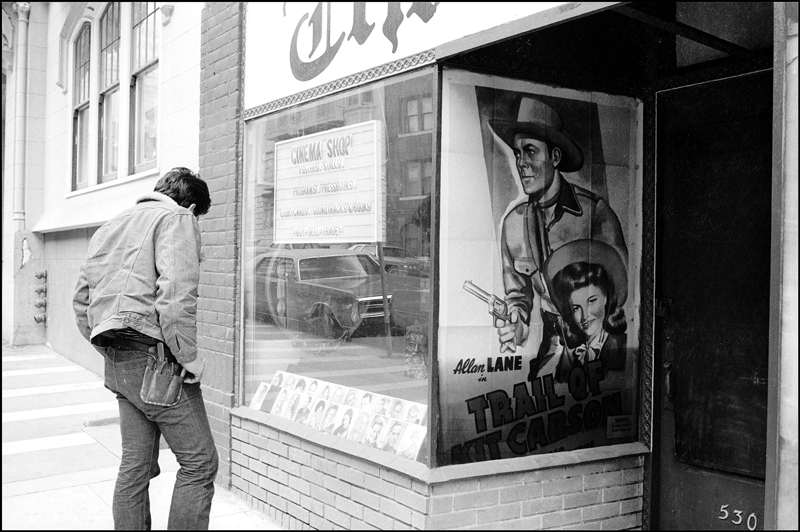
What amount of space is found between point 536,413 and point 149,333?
197 cm

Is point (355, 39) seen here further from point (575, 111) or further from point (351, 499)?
point (351, 499)

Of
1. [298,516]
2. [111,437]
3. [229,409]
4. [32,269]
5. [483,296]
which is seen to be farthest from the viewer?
[32,269]

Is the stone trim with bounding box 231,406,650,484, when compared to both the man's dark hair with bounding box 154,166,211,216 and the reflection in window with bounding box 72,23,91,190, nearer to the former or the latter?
the man's dark hair with bounding box 154,166,211,216

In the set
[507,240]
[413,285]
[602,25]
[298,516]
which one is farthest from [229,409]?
[602,25]

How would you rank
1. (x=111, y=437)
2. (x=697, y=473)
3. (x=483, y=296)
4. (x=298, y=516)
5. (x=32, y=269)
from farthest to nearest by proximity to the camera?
(x=32, y=269) < (x=111, y=437) < (x=298, y=516) < (x=697, y=473) < (x=483, y=296)

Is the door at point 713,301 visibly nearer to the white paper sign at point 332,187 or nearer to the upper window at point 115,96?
the white paper sign at point 332,187

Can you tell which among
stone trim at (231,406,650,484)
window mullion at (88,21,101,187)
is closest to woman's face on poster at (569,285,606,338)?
stone trim at (231,406,650,484)

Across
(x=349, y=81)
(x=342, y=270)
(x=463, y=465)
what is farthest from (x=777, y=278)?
(x=349, y=81)

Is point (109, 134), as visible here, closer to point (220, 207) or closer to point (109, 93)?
point (109, 93)

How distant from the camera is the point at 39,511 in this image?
Answer: 4883mm

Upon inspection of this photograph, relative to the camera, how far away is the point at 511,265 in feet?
12.9

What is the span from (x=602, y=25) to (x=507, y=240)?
1.22 meters

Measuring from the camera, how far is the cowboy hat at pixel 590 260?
4082 millimetres

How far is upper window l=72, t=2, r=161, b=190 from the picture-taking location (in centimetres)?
822
